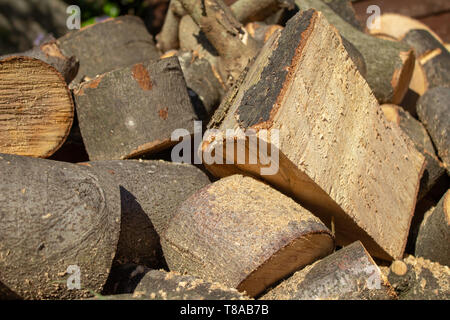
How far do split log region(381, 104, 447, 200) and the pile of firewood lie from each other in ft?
0.03

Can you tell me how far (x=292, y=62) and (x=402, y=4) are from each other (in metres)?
2.42

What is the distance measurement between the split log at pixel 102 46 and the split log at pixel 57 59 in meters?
0.17

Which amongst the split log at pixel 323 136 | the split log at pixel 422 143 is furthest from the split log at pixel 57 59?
the split log at pixel 422 143

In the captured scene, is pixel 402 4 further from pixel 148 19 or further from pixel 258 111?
pixel 258 111

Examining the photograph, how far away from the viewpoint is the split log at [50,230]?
1.31 metres

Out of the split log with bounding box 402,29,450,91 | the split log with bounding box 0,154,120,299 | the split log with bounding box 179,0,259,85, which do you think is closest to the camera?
the split log with bounding box 0,154,120,299

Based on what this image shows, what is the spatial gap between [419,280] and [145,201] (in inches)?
40.2

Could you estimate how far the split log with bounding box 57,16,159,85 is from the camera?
101 inches

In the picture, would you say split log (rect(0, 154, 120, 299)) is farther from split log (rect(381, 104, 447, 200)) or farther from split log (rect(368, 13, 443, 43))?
split log (rect(368, 13, 443, 43))

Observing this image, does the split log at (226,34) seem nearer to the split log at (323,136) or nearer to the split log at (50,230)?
the split log at (323,136)

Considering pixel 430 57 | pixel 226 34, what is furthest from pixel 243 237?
pixel 430 57

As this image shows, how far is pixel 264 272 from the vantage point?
1.56 metres

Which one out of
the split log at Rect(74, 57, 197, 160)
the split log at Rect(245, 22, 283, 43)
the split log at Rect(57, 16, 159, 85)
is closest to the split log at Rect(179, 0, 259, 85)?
the split log at Rect(245, 22, 283, 43)

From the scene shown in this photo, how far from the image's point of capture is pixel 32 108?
1.81m
